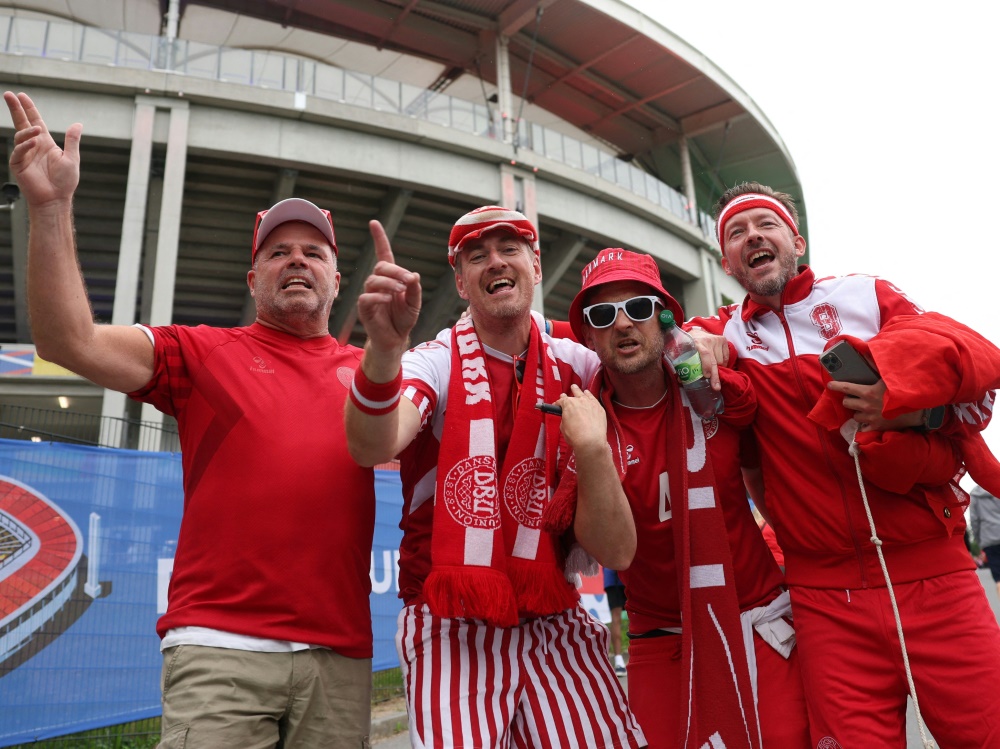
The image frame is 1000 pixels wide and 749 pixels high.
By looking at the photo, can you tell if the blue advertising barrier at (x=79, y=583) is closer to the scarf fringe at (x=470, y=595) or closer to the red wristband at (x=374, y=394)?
the scarf fringe at (x=470, y=595)

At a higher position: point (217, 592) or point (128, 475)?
point (128, 475)

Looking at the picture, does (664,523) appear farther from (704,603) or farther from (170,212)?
(170,212)

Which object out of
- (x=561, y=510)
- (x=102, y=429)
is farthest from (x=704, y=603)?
(x=102, y=429)

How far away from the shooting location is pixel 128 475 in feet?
20.4

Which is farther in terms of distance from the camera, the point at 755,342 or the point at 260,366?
the point at 755,342

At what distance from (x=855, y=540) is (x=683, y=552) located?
0.64 metres

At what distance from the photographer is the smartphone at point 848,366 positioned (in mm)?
2455

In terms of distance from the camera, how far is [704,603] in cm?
265

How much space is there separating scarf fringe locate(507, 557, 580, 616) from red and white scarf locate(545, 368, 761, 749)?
213 mm

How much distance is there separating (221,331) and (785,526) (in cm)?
246

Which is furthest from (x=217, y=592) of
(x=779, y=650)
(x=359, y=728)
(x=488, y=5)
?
(x=488, y=5)

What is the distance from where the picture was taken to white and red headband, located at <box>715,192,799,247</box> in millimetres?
3172

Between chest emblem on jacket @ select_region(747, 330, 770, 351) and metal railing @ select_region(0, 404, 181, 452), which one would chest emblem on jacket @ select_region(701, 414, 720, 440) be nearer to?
chest emblem on jacket @ select_region(747, 330, 770, 351)

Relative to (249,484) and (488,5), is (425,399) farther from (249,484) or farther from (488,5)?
(488,5)
